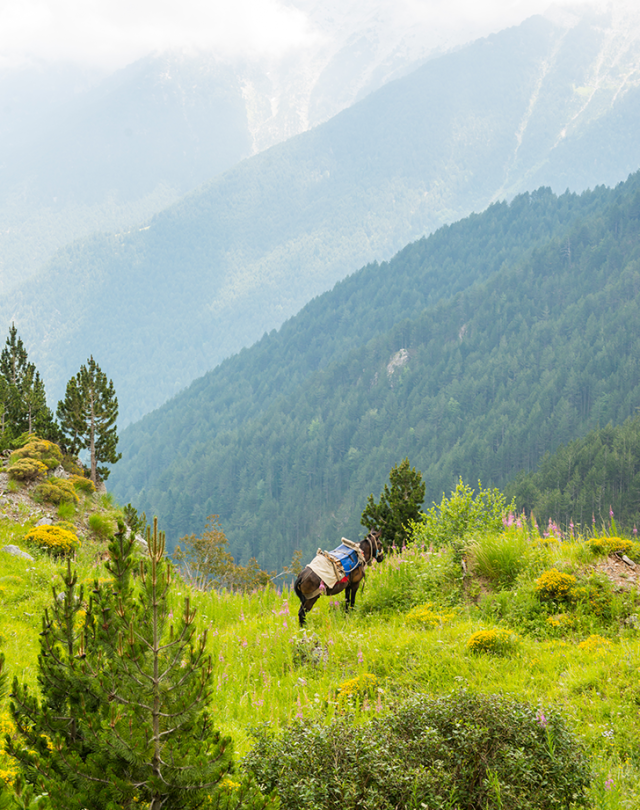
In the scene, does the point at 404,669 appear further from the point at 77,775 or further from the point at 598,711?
the point at 77,775

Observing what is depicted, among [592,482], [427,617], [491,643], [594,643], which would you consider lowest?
[592,482]

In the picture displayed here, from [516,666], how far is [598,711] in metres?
1.34

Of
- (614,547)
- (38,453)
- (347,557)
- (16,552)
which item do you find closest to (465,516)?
(614,547)

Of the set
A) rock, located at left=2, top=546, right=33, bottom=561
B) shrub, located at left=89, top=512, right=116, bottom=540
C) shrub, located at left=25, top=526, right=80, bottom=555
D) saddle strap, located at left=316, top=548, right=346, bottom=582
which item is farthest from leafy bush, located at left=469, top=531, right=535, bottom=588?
shrub, located at left=89, top=512, right=116, bottom=540

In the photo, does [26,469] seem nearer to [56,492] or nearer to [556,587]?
[56,492]

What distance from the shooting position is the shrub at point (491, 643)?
28.0 ft

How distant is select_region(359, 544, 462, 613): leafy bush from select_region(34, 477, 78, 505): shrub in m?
12.3

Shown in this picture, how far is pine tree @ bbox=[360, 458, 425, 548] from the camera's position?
21875mm

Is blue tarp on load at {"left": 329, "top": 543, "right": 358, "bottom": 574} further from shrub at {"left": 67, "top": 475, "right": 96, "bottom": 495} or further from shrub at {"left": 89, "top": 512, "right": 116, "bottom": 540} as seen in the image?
shrub at {"left": 67, "top": 475, "right": 96, "bottom": 495}

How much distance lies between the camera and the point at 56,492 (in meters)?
19.6

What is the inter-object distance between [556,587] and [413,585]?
3.07m

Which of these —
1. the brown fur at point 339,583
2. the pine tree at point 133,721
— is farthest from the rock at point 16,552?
the pine tree at point 133,721

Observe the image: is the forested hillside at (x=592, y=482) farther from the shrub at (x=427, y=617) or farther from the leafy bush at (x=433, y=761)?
the leafy bush at (x=433, y=761)

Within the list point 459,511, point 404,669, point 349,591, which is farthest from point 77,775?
point 459,511
